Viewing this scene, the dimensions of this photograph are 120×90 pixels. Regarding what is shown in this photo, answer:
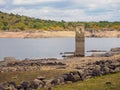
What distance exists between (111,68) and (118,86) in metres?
6.55

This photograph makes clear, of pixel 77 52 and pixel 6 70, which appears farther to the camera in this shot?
pixel 77 52

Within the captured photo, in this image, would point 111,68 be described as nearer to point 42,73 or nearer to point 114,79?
point 114,79

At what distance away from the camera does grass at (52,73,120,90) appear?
20.1 m

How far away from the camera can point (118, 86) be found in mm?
19922

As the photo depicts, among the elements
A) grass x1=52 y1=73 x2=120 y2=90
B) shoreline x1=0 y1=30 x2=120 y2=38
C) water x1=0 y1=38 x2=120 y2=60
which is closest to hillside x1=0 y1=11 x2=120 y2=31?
shoreline x1=0 y1=30 x2=120 y2=38

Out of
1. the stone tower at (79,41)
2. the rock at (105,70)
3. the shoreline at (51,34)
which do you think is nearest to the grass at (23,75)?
the rock at (105,70)

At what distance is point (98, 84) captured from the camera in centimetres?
2091

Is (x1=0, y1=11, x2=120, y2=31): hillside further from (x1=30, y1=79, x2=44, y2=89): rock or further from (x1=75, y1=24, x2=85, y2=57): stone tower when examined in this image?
(x1=30, y1=79, x2=44, y2=89): rock

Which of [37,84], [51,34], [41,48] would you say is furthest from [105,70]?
[51,34]

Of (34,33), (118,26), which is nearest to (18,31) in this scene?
(34,33)

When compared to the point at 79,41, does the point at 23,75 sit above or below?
below

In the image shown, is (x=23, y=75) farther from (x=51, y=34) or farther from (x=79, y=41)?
(x=51, y=34)

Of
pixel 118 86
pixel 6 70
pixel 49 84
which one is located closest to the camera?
pixel 118 86

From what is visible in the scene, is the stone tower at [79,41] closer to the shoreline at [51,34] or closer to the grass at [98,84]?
the grass at [98,84]
